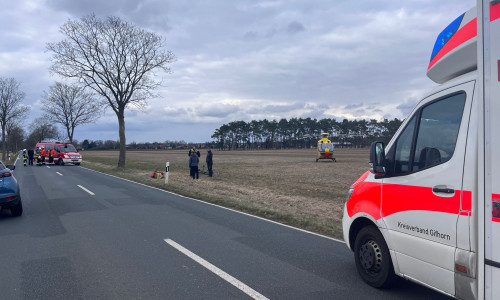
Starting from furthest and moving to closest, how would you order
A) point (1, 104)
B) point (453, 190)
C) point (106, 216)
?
1. point (1, 104)
2. point (106, 216)
3. point (453, 190)

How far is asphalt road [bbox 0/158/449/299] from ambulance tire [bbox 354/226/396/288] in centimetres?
14

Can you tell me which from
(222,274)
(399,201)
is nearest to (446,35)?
(399,201)

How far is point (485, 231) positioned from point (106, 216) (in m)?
8.50

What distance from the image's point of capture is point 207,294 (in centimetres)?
449

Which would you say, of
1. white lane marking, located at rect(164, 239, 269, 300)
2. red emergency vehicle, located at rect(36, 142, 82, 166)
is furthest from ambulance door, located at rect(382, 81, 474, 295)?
red emergency vehicle, located at rect(36, 142, 82, 166)

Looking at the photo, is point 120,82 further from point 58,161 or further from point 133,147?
point 133,147

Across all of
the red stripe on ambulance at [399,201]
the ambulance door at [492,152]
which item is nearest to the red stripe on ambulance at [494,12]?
the ambulance door at [492,152]

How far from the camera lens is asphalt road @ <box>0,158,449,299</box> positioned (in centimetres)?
461

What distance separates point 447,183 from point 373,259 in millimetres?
1548

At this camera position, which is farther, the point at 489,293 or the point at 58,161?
the point at 58,161

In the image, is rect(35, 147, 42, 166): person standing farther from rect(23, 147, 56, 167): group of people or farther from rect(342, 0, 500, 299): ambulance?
rect(342, 0, 500, 299): ambulance

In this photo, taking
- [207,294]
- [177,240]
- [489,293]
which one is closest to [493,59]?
[489,293]

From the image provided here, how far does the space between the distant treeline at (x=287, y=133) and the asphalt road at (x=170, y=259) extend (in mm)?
110352

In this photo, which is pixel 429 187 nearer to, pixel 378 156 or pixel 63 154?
pixel 378 156
